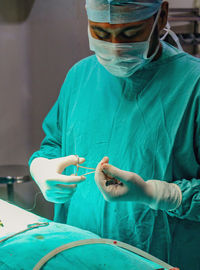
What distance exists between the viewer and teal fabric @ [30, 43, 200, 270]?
1518mm

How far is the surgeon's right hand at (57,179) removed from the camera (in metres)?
1.53

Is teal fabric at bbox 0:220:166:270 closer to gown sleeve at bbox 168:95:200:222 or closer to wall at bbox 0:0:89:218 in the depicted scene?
gown sleeve at bbox 168:95:200:222

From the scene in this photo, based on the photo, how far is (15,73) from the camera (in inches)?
130

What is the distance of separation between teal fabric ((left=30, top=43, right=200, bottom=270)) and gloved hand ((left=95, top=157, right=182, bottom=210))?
0.18 ft

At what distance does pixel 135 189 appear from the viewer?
1.40 meters

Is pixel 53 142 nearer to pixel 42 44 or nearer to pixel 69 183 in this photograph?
pixel 69 183

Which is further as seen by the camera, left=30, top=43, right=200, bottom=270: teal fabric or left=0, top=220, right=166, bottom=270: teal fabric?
left=30, top=43, right=200, bottom=270: teal fabric

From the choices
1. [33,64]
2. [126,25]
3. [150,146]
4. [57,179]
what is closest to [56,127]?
[57,179]

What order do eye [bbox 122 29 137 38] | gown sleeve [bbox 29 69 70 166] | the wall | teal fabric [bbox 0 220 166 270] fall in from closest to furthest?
teal fabric [bbox 0 220 166 270], eye [bbox 122 29 137 38], gown sleeve [bbox 29 69 70 166], the wall

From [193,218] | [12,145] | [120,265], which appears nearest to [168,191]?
[193,218]

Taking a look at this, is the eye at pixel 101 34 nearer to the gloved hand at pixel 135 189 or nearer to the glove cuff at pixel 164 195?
the gloved hand at pixel 135 189

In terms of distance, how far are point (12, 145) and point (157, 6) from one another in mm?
2249

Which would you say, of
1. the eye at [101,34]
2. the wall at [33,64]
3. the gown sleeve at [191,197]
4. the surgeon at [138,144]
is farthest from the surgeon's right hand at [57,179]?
the wall at [33,64]

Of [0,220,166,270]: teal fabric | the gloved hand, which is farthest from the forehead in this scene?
[0,220,166,270]: teal fabric
